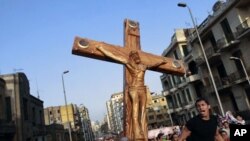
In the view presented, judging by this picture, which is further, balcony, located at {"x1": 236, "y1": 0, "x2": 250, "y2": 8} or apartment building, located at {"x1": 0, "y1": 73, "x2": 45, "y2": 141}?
balcony, located at {"x1": 236, "y1": 0, "x2": 250, "y2": 8}

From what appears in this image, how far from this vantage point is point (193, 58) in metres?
39.3

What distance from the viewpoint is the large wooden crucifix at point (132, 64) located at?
663 cm

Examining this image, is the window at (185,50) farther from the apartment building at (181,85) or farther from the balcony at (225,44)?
the balcony at (225,44)

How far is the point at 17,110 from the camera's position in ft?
88.0

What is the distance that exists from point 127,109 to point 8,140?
20903 mm

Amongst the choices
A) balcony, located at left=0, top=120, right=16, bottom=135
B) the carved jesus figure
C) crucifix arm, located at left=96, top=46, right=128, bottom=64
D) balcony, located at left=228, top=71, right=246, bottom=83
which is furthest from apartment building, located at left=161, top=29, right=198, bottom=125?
crucifix arm, located at left=96, top=46, right=128, bottom=64

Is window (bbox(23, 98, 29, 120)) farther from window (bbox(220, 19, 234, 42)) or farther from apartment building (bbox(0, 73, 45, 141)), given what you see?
window (bbox(220, 19, 234, 42))

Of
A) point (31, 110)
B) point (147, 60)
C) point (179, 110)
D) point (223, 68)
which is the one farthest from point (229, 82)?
point (147, 60)

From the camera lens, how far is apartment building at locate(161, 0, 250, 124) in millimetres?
29906

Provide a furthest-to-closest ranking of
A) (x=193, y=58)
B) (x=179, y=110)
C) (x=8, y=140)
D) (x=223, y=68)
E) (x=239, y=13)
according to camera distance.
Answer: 1. (x=179, y=110)
2. (x=193, y=58)
3. (x=223, y=68)
4. (x=239, y=13)
5. (x=8, y=140)

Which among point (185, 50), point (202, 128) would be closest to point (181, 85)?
point (185, 50)

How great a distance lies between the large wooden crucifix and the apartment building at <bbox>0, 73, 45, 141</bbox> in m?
18.0

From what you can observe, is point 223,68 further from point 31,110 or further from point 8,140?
point 8,140

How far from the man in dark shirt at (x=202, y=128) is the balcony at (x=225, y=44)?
91.7 ft
